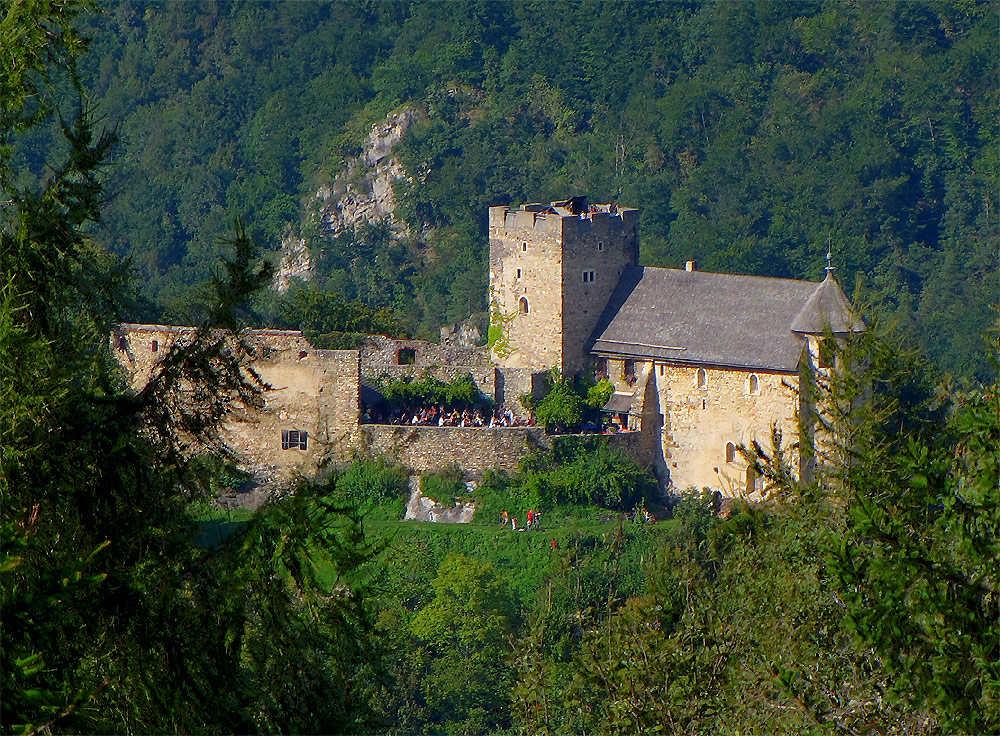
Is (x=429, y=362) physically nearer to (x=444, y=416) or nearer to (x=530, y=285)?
(x=444, y=416)

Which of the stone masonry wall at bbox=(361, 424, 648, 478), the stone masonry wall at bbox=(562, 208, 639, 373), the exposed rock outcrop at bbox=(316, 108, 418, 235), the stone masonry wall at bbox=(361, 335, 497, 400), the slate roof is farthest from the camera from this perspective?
the exposed rock outcrop at bbox=(316, 108, 418, 235)

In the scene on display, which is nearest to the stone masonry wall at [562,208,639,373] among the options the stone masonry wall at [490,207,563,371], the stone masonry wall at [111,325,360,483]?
the stone masonry wall at [490,207,563,371]

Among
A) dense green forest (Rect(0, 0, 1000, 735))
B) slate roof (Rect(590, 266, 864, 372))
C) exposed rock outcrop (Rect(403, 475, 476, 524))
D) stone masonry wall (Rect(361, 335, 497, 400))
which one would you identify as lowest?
exposed rock outcrop (Rect(403, 475, 476, 524))

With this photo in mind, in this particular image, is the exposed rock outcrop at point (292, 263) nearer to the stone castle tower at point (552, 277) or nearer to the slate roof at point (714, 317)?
the stone castle tower at point (552, 277)

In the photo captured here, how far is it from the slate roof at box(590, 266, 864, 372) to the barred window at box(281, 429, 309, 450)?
17.4ft

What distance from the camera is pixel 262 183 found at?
236ft

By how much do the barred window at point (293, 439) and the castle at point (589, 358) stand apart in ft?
0.05

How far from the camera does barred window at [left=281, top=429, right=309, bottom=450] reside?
34094mm

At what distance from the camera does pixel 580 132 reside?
7575 centimetres

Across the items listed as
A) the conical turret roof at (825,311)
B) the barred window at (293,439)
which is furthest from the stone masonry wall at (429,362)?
the conical turret roof at (825,311)

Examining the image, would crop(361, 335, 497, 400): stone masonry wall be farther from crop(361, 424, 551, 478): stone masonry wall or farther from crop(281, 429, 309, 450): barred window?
crop(281, 429, 309, 450): barred window

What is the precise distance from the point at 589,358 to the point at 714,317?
2.27 m

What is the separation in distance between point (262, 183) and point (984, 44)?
92.3 feet

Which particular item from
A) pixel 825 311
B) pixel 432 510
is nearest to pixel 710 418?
pixel 825 311
